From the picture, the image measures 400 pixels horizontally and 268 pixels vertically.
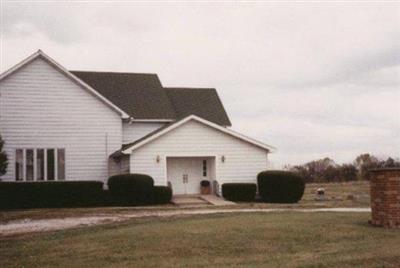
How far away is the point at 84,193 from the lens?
31.6m

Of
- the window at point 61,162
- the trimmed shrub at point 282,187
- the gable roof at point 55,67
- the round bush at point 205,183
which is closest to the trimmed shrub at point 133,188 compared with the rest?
the window at point 61,162

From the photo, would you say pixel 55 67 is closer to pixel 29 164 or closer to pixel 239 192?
pixel 29 164

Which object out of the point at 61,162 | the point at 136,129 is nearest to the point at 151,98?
the point at 136,129

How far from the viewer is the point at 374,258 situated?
36.9ft

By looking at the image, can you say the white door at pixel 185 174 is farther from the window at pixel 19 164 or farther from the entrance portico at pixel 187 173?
the window at pixel 19 164

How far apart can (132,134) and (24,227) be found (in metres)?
17.8

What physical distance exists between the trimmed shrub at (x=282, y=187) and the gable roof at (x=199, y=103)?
854 centimetres

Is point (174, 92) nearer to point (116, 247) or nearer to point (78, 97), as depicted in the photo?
point (78, 97)

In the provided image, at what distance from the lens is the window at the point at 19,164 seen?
3262cm

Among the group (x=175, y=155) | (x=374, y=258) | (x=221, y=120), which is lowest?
(x=374, y=258)

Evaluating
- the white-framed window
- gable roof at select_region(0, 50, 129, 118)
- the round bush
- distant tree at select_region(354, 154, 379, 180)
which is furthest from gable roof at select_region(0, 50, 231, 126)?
distant tree at select_region(354, 154, 379, 180)

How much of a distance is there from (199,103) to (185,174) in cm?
821

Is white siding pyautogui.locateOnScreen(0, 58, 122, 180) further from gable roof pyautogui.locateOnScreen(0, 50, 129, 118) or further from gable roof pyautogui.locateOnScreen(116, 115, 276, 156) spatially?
gable roof pyautogui.locateOnScreen(116, 115, 276, 156)

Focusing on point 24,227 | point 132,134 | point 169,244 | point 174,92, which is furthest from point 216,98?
point 169,244
